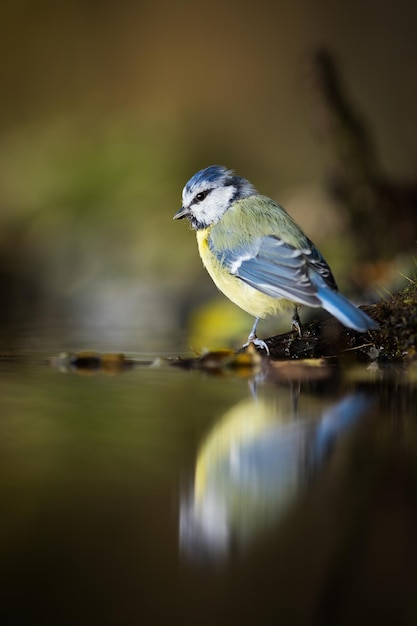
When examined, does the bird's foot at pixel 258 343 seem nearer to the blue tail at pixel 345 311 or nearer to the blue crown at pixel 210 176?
the blue tail at pixel 345 311

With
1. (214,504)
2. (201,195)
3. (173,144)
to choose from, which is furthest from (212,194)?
(173,144)

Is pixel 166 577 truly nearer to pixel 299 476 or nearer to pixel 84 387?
pixel 299 476

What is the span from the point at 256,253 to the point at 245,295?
0.12 m

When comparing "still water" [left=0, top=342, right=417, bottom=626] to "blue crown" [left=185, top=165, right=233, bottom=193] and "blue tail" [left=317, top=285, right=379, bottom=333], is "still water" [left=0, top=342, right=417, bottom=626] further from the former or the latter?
"blue crown" [left=185, top=165, right=233, bottom=193]

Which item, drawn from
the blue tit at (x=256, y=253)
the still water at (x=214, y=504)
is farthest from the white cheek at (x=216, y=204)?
the still water at (x=214, y=504)

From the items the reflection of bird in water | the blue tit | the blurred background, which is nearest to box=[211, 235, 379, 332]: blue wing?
the blue tit

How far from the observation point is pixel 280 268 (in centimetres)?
225

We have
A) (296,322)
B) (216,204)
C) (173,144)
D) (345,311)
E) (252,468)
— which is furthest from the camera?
(173,144)

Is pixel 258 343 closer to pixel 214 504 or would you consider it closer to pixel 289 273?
pixel 289 273

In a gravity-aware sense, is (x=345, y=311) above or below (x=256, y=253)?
below

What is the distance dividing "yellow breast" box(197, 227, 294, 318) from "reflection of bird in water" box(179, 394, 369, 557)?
0.61 m

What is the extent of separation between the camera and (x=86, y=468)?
1.29 metres

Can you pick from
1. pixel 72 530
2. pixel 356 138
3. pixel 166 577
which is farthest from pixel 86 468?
pixel 356 138

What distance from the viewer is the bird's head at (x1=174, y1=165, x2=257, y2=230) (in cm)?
259
